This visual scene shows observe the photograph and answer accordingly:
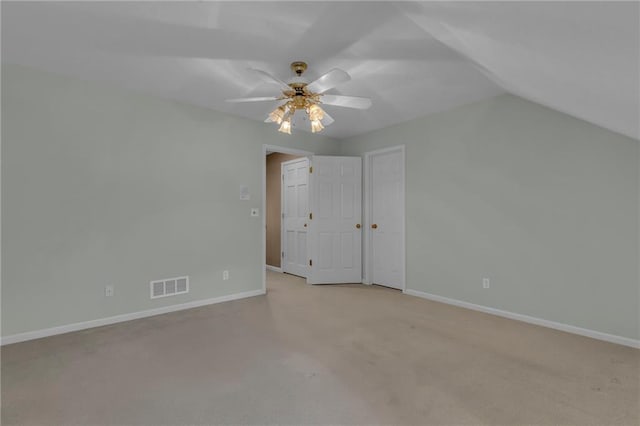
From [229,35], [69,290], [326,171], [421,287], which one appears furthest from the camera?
[326,171]

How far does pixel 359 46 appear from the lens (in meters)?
2.54

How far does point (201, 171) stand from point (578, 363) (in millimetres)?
4204

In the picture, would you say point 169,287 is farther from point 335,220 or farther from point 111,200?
point 335,220

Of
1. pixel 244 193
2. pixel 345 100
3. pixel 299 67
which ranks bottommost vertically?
pixel 244 193

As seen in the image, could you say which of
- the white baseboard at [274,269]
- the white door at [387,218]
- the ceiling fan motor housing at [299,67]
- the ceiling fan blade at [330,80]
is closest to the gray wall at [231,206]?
the white door at [387,218]

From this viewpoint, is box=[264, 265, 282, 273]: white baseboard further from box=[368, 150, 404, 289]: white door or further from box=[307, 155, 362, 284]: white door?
box=[368, 150, 404, 289]: white door

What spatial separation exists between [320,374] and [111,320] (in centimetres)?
245

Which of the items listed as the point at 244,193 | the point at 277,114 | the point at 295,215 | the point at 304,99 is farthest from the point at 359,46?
the point at 295,215

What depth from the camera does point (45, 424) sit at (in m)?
1.76

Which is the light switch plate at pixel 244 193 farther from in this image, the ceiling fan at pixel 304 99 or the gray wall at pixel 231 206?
the ceiling fan at pixel 304 99

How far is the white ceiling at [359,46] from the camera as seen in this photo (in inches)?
50.8

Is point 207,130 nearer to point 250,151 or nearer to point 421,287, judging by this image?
point 250,151

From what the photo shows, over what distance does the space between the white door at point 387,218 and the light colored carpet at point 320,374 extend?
4.74 feet

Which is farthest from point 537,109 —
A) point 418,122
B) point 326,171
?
point 326,171
